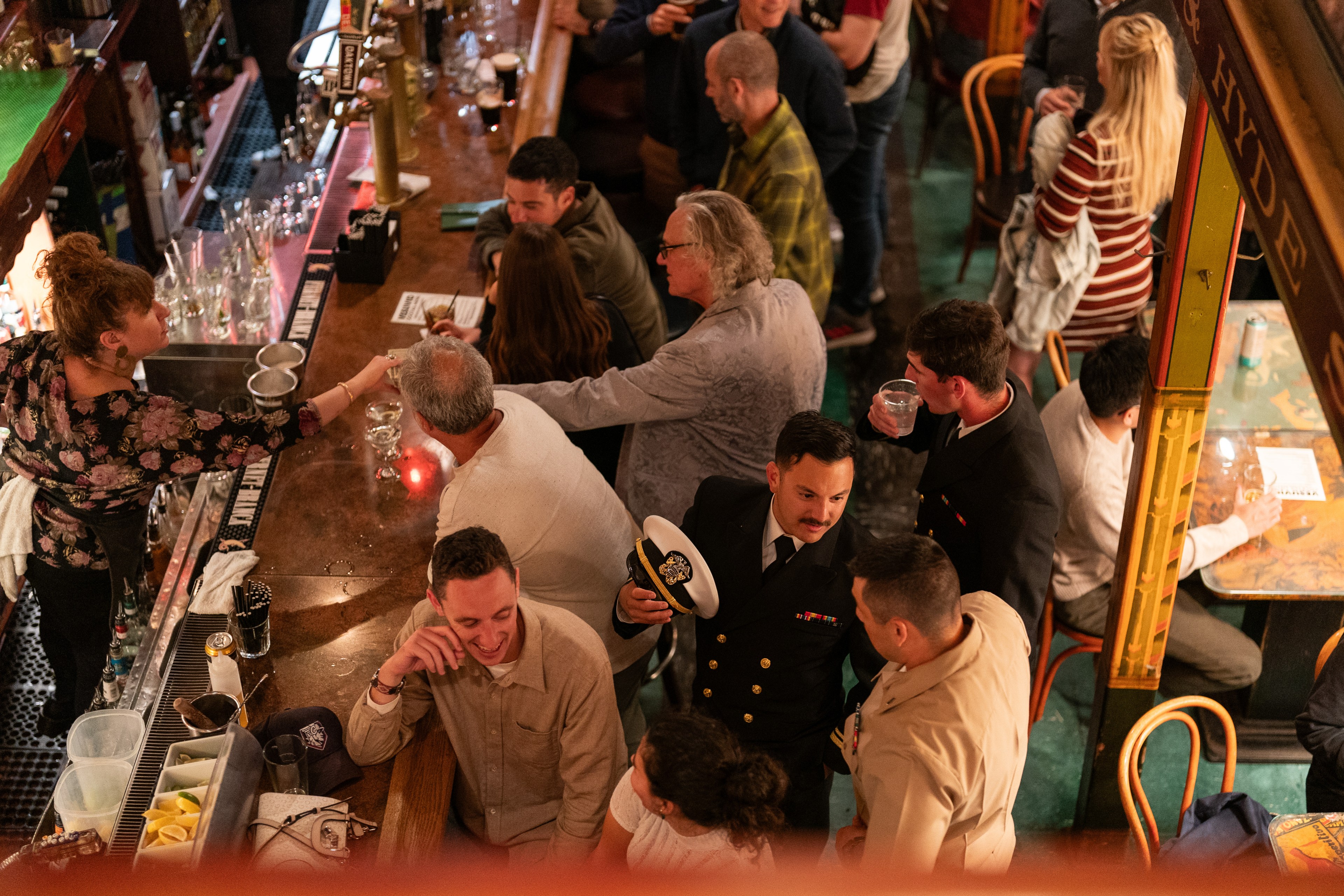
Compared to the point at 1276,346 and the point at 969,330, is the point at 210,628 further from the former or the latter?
the point at 1276,346

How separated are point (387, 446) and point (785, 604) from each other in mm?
1441

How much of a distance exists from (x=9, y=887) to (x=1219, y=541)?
141 inches

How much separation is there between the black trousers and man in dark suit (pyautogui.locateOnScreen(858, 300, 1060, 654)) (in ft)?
7.79

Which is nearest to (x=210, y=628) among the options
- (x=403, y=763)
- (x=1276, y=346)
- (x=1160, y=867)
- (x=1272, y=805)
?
(x=403, y=763)

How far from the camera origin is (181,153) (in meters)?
6.65

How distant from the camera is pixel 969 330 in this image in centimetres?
293

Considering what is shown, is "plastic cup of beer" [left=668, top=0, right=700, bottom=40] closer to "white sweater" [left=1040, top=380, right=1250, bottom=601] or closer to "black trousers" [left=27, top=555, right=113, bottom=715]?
"white sweater" [left=1040, top=380, right=1250, bottom=601]

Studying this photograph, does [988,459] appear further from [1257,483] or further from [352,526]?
[352,526]

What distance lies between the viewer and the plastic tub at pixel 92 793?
254 centimetres

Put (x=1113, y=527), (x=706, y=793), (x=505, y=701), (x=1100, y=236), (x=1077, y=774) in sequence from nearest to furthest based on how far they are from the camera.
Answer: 1. (x=706, y=793)
2. (x=505, y=701)
3. (x=1113, y=527)
4. (x=1077, y=774)
5. (x=1100, y=236)

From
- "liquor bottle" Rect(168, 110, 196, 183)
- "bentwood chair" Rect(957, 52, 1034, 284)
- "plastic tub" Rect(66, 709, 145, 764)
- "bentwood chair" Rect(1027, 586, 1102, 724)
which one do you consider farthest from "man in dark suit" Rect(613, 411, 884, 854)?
"liquor bottle" Rect(168, 110, 196, 183)

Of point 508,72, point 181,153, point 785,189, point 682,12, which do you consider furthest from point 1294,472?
point 181,153

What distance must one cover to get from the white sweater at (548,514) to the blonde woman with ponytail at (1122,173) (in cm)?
209

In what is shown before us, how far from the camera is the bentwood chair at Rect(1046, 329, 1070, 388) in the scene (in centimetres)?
422
